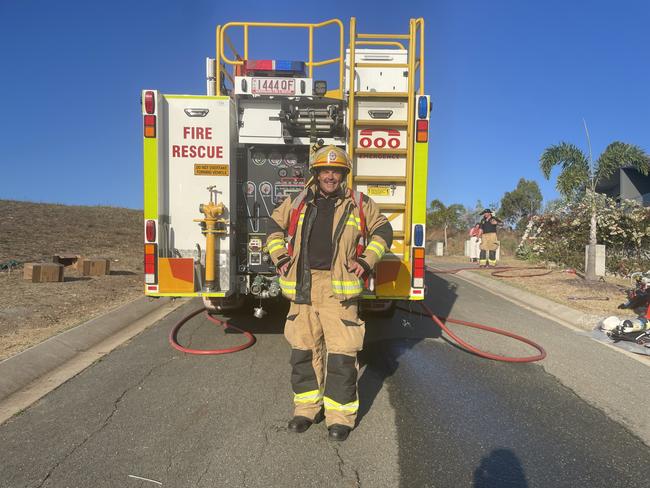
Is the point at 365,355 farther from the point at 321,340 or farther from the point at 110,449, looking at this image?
the point at 110,449

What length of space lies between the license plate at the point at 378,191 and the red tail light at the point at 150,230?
2237 millimetres

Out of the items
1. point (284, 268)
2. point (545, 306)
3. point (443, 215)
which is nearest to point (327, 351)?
point (284, 268)

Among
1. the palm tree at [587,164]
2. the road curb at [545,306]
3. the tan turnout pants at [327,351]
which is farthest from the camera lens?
the palm tree at [587,164]

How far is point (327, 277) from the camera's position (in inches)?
132

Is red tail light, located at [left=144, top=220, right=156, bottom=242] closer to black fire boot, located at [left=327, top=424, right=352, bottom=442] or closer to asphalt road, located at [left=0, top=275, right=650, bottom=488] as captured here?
asphalt road, located at [left=0, top=275, right=650, bottom=488]

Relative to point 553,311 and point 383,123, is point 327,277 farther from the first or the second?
point 553,311

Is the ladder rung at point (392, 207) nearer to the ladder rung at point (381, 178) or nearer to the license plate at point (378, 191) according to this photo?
the license plate at point (378, 191)

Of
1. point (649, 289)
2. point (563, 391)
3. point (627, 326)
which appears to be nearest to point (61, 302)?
point (563, 391)

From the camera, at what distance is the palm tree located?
12.2 m

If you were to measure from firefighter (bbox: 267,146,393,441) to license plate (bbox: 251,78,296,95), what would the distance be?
7.13 feet

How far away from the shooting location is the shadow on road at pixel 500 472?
8.52ft

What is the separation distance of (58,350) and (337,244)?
338 centimetres

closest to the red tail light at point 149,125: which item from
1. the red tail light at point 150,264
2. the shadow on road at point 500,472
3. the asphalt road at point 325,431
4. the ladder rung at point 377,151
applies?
the red tail light at point 150,264

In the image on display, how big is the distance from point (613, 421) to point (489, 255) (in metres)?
12.8
